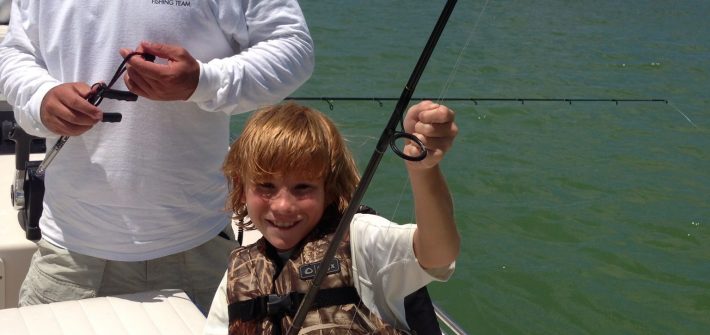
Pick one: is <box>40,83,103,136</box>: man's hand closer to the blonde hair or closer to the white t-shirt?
the blonde hair

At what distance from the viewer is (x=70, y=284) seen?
205cm

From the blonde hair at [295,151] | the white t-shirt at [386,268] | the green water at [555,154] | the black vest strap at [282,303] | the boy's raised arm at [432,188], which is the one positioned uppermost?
the boy's raised arm at [432,188]

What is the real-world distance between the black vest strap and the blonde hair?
0.17 m

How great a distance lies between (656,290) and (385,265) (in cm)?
418

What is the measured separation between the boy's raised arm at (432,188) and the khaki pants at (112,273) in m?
0.73

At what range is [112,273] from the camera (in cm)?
206

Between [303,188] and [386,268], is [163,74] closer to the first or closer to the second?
[303,188]

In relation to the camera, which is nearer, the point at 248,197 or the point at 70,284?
the point at 248,197

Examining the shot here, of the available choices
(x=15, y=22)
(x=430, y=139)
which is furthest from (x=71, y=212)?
(x=430, y=139)

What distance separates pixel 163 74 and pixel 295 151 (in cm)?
32

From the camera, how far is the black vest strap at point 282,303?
1.61 meters

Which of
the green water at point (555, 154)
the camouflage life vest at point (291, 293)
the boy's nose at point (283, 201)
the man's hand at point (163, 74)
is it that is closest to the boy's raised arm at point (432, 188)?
the camouflage life vest at point (291, 293)

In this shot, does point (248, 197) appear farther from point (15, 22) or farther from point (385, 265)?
point (15, 22)

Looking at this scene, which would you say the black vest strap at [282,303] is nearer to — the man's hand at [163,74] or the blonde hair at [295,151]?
the blonde hair at [295,151]
